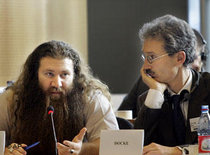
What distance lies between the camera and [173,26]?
2682mm

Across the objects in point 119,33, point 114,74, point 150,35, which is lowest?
point 114,74

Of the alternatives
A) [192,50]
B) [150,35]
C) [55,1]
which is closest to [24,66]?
[150,35]

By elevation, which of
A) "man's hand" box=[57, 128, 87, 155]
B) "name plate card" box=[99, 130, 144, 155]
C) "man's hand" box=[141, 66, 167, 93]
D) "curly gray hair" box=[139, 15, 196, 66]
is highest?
"curly gray hair" box=[139, 15, 196, 66]

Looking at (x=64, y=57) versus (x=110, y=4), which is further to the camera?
(x=110, y=4)

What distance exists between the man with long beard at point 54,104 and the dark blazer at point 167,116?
217 mm

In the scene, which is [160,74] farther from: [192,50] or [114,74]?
[114,74]

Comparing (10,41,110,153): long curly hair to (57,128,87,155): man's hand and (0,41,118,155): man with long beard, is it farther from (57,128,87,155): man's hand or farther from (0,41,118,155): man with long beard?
(57,128,87,155): man's hand

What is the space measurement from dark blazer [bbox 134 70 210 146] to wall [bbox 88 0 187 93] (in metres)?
2.68

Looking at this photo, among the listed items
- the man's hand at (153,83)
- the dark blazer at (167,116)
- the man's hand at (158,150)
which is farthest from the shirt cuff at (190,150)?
the man's hand at (153,83)

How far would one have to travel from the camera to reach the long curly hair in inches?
110

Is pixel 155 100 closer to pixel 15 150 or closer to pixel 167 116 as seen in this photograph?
pixel 167 116

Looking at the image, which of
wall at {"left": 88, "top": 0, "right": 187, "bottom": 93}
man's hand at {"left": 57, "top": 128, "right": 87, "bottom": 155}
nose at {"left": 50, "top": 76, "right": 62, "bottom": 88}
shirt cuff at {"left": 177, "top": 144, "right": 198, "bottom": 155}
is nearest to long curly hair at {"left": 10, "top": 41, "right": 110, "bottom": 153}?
nose at {"left": 50, "top": 76, "right": 62, "bottom": 88}

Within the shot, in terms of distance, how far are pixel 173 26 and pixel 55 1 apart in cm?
287

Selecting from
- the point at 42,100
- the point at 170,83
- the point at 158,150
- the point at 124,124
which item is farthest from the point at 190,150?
the point at 42,100
